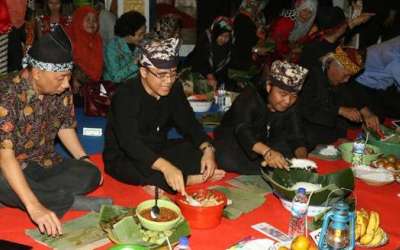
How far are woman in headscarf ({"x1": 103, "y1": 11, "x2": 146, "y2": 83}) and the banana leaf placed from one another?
2230 millimetres

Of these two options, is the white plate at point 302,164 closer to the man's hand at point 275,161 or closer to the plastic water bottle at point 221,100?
the man's hand at point 275,161

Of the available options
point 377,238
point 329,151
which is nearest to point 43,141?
point 377,238

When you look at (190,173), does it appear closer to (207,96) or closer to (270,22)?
(207,96)

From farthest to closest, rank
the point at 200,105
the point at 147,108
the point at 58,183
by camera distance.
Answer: the point at 200,105
the point at 147,108
the point at 58,183

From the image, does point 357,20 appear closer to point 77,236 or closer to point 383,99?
point 383,99

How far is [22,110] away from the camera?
235 cm

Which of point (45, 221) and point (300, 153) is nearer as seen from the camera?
point (45, 221)

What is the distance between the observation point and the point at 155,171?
108 inches

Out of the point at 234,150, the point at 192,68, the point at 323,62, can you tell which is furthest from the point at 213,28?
the point at 234,150

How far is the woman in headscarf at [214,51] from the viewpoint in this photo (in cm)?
519

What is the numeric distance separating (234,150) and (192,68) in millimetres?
2314

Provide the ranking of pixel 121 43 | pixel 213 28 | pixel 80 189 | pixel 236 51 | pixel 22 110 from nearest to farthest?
pixel 22 110, pixel 80 189, pixel 121 43, pixel 213 28, pixel 236 51

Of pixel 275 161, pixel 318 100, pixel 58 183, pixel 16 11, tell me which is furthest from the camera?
pixel 16 11

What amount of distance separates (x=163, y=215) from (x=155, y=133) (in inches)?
35.1
